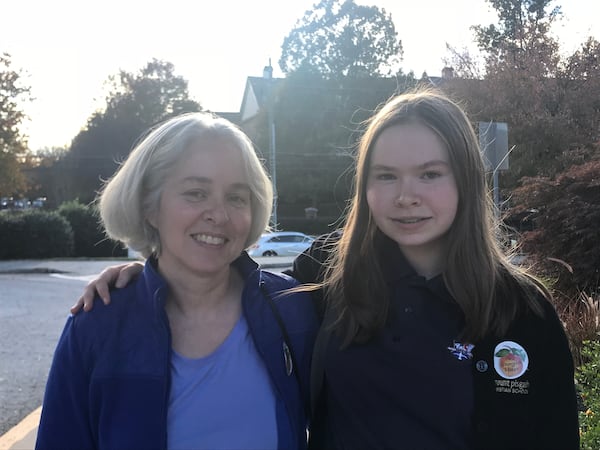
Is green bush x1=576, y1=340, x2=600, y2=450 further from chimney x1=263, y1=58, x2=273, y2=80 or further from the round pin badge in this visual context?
chimney x1=263, y1=58, x2=273, y2=80

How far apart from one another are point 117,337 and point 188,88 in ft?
192

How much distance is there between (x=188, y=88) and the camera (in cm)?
5772

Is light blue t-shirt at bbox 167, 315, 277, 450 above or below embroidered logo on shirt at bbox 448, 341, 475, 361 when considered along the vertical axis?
below

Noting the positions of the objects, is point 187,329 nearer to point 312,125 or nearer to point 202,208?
point 202,208

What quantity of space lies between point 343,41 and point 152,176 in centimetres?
4224

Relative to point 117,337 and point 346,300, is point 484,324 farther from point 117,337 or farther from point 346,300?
point 117,337

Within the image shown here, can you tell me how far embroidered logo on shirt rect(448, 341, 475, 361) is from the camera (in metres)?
1.83

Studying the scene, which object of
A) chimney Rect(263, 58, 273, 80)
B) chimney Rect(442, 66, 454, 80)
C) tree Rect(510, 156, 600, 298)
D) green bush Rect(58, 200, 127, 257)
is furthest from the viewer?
chimney Rect(263, 58, 273, 80)

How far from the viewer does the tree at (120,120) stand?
47.2 m

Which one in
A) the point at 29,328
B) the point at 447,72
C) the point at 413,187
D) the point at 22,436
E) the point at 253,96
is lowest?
the point at 29,328

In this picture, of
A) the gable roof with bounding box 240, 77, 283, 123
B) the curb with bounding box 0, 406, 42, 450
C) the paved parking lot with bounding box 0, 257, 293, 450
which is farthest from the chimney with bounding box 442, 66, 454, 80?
the gable roof with bounding box 240, 77, 283, 123

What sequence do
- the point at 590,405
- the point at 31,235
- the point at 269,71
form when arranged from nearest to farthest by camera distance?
1. the point at 590,405
2. the point at 31,235
3. the point at 269,71

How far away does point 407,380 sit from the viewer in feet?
6.02

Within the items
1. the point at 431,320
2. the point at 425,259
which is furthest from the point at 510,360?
the point at 425,259
